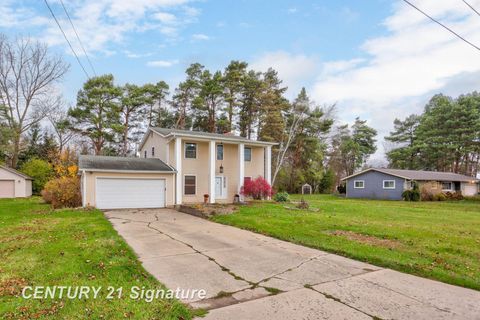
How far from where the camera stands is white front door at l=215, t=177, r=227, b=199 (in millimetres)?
18266

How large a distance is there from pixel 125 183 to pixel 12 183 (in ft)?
53.7

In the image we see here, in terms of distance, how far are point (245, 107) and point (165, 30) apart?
72.6 ft

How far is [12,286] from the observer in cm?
396

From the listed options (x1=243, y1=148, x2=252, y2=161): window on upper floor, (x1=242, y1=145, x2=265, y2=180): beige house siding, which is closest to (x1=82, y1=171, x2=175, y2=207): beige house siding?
(x1=243, y1=148, x2=252, y2=161): window on upper floor

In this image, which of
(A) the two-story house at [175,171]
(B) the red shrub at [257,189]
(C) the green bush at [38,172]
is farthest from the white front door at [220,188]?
(C) the green bush at [38,172]

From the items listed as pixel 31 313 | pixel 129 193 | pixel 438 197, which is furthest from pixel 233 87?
pixel 31 313

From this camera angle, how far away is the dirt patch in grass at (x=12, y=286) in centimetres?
371

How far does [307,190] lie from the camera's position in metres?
34.2

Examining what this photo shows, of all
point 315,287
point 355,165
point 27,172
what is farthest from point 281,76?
point 315,287

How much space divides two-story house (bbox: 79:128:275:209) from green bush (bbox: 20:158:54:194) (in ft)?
42.0

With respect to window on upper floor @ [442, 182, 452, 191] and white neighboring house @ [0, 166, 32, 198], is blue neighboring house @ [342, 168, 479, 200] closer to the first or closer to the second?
window on upper floor @ [442, 182, 452, 191]

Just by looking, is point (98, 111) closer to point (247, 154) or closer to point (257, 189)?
point (247, 154)

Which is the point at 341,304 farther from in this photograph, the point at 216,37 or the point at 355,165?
the point at 355,165

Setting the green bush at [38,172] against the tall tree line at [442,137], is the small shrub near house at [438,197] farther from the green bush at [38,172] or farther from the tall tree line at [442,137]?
the green bush at [38,172]
